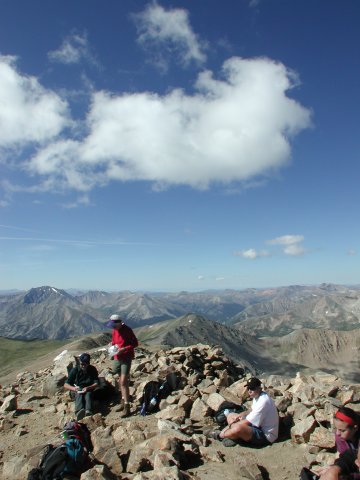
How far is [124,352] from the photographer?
1474 centimetres

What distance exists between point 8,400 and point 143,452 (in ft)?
34.1

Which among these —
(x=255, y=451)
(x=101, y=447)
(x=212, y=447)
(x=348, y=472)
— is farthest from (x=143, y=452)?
(x=348, y=472)

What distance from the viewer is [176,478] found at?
27.9ft

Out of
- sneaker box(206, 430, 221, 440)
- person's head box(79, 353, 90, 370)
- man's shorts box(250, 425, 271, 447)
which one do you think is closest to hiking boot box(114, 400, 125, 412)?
person's head box(79, 353, 90, 370)

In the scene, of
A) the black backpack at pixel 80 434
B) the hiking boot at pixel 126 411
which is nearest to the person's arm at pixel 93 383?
the hiking boot at pixel 126 411

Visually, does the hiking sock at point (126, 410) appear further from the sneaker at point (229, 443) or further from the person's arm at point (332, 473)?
the person's arm at point (332, 473)

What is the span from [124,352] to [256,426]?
6.07 meters

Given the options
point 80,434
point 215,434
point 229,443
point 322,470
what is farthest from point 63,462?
point 322,470

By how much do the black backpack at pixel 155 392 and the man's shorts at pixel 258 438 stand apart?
481 cm

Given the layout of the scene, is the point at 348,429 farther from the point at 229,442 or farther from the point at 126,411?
the point at 126,411

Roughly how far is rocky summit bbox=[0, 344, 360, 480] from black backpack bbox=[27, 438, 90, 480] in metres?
0.59

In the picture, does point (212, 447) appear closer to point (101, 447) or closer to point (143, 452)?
point (143, 452)

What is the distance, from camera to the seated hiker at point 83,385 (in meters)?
14.8

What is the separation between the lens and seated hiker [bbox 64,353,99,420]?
14.8 m
